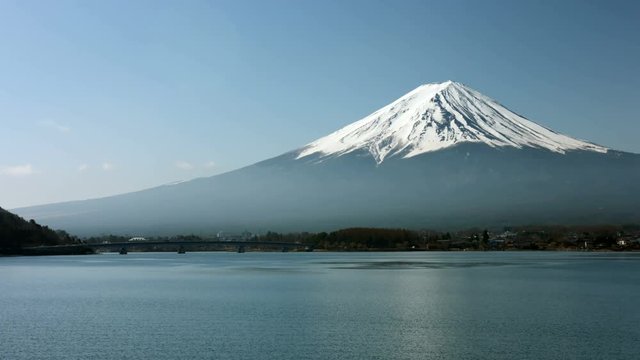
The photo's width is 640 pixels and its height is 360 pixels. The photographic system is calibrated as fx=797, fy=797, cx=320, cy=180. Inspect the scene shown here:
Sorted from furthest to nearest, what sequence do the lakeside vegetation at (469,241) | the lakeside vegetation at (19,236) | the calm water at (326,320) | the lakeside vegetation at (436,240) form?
the lakeside vegetation at (469,241), the lakeside vegetation at (436,240), the lakeside vegetation at (19,236), the calm water at (326,320)

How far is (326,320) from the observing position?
2777 centimetres

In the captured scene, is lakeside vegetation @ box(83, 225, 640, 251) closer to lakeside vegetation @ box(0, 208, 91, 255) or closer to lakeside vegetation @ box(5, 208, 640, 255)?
lakeside vegetation @ box(5, 208, 640, 255)

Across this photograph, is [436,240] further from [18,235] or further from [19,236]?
[18,235]

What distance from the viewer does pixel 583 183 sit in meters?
194

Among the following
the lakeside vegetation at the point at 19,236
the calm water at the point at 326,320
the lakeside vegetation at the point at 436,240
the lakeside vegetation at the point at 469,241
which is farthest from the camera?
the lakeside vegetation at the point at 469,241

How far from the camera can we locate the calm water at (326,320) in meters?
21.7

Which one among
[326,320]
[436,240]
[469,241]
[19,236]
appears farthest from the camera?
[469,241]

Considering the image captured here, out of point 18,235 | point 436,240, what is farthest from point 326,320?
point 436,240

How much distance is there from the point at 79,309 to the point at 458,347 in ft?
54.7

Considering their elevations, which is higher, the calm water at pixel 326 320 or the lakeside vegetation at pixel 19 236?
the lakeside vegetation at pixel 19 236

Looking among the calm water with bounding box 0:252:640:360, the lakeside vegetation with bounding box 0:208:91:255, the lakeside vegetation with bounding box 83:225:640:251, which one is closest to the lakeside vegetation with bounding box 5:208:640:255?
the lakeside vegetation with bounding box 83:225:640:251

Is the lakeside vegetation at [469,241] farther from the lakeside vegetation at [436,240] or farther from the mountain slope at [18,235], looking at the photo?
the mountain slope at [18,235]

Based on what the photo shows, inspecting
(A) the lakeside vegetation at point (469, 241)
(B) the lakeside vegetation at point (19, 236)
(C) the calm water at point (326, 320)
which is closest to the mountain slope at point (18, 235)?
(B) the lakeside vegetation at point (19, 236)

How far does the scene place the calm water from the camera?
21.7 m
